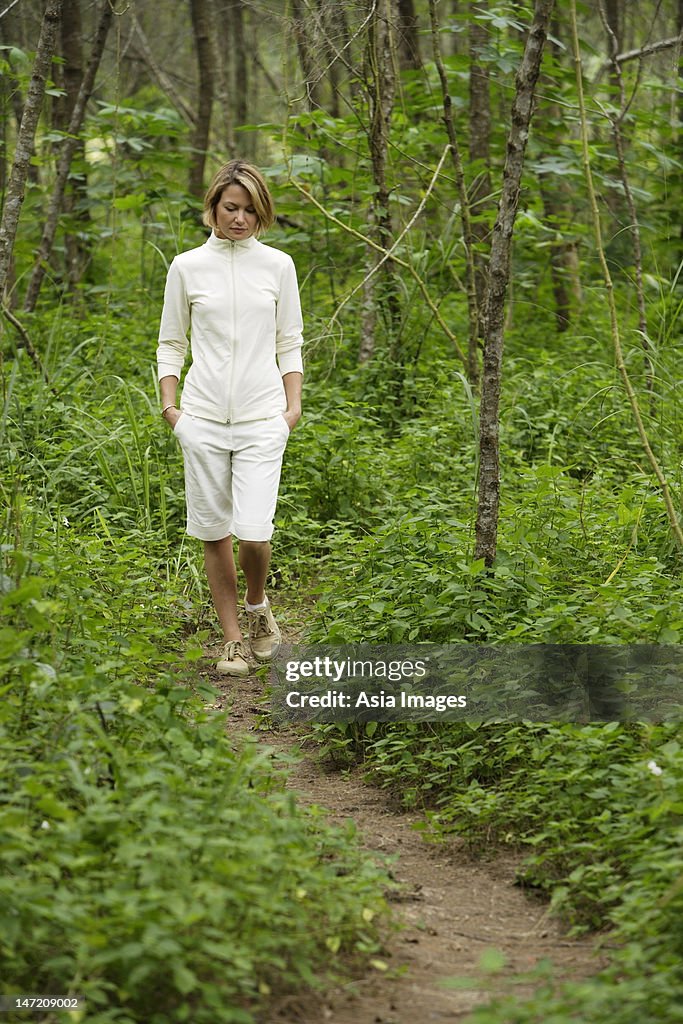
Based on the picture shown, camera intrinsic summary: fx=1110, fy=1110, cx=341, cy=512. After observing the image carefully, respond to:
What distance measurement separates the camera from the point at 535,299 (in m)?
11.3

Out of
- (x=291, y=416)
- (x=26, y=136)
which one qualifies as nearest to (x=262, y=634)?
(x=291, y=416)

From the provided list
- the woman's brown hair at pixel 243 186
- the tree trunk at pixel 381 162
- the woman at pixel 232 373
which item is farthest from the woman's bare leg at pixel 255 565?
the tree trunk at pixel 381 162

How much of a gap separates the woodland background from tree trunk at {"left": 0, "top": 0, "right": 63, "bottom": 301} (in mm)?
19

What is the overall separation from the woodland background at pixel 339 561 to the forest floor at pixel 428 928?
0.08m

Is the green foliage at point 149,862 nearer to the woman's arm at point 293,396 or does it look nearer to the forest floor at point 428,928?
the forest floor at point 428,928

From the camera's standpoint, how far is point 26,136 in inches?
211

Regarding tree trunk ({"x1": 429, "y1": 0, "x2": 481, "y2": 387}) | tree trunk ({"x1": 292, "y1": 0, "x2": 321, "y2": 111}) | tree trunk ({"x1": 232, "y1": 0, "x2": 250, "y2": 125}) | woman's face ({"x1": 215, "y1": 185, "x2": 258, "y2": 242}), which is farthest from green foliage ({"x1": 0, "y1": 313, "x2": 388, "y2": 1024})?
tree trunk ({"x1": 232, "y1": 0, "x2": 250, "y2": 125})

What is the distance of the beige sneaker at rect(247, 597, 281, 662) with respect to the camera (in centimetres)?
521

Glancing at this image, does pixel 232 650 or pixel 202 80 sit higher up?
pixel 202 80

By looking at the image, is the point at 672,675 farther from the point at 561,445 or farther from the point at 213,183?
the point at 561,445

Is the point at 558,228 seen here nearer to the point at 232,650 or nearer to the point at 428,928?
the point at 232,650

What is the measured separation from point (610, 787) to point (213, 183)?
3047 millimetres

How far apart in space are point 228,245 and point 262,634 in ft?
5.89

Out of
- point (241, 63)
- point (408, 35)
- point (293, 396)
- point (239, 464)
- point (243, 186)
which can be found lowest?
point (239, 464)
